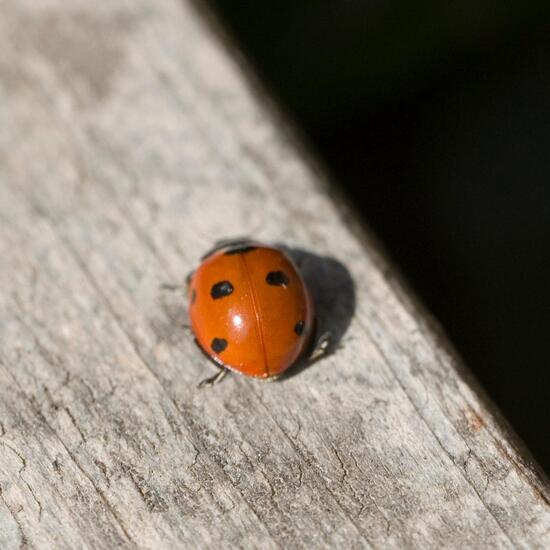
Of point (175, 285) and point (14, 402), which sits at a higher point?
point (175, 285)

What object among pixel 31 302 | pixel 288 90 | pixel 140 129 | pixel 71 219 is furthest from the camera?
pixel 288 90

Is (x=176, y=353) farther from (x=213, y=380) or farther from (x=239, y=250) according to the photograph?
(x=239, y=250)

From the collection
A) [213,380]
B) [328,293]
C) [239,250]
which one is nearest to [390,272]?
[328,293]

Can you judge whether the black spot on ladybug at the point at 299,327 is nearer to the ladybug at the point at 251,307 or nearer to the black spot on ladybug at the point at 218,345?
the ladybug at the point at 251,307

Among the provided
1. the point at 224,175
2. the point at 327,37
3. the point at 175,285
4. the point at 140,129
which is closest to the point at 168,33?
the point at 140,129

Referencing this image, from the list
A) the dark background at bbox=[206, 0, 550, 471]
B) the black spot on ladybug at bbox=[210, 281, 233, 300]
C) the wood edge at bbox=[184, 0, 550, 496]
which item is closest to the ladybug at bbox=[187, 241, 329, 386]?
the black spot on ladybug at bbox=[210, 281, 233, 300]

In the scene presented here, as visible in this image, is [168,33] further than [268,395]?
Yes

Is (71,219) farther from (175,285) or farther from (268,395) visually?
(268,395)

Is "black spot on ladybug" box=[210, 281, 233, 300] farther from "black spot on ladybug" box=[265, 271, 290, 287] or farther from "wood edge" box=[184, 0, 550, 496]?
"wood edge" box=[184, 0, 550, 496]
